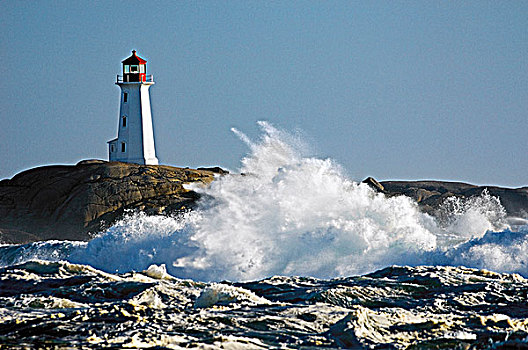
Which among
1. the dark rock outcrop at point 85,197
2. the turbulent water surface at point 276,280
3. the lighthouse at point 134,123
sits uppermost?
the lighthouse at point 134,123

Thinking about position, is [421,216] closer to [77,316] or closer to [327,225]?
[327,225]

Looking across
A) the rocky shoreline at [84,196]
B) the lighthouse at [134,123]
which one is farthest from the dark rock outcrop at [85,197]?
the lighthouse at [134,123]

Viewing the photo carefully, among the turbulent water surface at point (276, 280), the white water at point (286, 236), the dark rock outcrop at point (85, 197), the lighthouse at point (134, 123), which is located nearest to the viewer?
the turbulent water surface at point (276, 280)

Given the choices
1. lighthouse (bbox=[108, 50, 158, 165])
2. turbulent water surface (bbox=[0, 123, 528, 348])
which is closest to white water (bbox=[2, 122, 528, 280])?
turbulent water surface (bbox=[0, 123, 528, 348])

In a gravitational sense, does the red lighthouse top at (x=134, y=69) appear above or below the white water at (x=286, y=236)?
above

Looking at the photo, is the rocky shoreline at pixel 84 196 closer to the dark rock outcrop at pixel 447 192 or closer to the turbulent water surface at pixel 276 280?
the dark rock outcrop at pixel 447 192

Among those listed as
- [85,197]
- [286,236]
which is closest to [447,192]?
[85,197]

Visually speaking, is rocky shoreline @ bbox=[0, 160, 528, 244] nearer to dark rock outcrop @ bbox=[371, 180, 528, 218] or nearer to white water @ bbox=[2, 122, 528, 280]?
dark rock outcrop @ bbox=[371, 180, 528, 218]

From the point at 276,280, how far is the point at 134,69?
29.6m

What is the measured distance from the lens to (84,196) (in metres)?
35.8

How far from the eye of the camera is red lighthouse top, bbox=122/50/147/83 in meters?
42.2

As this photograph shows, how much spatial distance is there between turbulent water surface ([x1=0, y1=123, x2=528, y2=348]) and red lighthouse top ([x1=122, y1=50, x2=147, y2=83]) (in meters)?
16.1

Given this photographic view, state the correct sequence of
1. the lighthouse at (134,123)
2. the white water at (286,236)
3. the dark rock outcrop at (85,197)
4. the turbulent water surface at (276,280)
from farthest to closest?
the lighthouse at (134,123)
the dark rock outcrop at (85,197)
the white water at (286,236)
the turbulent water surface at (276,280)

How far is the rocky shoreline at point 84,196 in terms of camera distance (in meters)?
35.0
